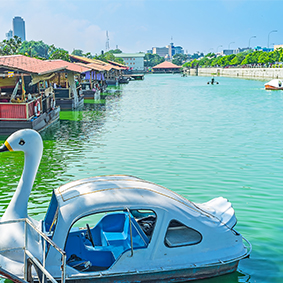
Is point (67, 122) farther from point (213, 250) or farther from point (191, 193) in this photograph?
point (213, 250)

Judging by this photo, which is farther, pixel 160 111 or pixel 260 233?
pixel 160 111

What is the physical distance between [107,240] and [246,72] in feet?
335

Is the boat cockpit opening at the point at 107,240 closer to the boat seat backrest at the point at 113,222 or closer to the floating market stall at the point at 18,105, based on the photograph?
the boat seat backrest at the point at 113,222

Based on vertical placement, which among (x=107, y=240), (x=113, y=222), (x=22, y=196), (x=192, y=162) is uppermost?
(x=22, y=196)

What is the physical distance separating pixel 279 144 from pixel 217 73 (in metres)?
116

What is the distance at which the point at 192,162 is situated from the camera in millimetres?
14445

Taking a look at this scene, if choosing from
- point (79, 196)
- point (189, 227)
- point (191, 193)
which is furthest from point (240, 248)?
point (191, 193)

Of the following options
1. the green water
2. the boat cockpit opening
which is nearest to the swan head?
the boat cockpit opening

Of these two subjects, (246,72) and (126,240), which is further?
(246,72)

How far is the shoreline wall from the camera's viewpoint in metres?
82.1

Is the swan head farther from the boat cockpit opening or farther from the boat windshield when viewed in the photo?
the boat cockpit opening

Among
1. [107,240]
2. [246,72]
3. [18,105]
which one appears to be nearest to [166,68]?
[246,72]

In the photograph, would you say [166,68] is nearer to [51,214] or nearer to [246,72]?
[246,72]

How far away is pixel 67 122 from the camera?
82.8 ft
